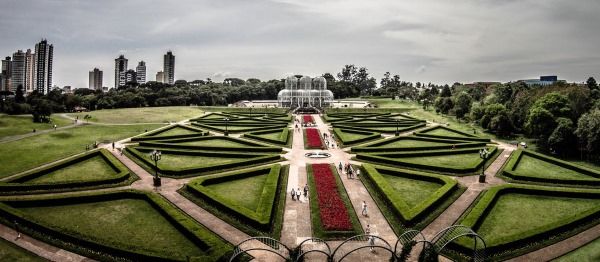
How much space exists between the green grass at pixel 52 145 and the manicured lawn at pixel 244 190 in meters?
20.3

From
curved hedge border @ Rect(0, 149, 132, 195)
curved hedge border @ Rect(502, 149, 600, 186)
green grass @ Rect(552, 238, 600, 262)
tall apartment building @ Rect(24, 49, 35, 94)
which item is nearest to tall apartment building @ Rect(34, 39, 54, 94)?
tall apartment building @ Rect(24, 49, 35, 94)

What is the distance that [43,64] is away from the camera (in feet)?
534

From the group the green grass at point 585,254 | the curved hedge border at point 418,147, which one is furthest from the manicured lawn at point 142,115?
the green grass at point 585,254

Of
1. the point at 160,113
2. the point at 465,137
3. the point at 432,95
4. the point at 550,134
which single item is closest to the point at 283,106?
the point at 160,113

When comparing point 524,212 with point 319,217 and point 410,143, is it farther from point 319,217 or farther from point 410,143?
point 410,143

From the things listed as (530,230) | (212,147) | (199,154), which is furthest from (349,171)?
(212,147)

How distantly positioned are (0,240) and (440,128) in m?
63.3

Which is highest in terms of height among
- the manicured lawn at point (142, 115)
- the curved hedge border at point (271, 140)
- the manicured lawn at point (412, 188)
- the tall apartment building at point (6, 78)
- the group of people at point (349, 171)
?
the tall apartment building at point (6, 78)

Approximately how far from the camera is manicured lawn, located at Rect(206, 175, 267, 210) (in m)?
28.2

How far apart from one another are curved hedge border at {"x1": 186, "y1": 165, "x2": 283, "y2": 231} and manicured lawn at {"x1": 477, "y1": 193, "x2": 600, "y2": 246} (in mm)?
12968

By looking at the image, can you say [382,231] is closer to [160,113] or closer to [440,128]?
[440,128]

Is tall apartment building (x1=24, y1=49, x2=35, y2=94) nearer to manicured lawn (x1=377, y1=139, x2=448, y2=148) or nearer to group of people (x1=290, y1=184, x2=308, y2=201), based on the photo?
manicured lawn (x1=377, y1=139, x2=448, y2=148)

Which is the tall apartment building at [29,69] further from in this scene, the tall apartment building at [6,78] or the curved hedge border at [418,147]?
the curved hedge border at [418,147]

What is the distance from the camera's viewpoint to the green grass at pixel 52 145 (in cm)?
3850
